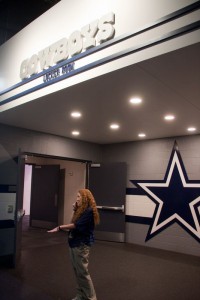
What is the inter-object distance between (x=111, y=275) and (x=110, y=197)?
282cm

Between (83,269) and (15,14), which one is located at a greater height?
(15,14)

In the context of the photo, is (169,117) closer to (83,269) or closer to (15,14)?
(83,269)

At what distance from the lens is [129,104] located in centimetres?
413

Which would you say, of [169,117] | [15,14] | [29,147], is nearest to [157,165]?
[169,117]

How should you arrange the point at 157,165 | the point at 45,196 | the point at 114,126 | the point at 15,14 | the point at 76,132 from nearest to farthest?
the point at 114,126 < the point at 76,132 < the point at 15,14 < the point at 157,165 < the point at 45,196

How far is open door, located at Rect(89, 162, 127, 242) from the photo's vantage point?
6.86 meters

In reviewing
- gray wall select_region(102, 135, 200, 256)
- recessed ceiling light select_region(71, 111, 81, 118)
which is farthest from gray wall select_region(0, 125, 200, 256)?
recessed ceiling light select_region(71, 111, 81, 118)

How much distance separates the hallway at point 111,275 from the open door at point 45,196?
2231mm

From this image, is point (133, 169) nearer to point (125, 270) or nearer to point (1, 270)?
point (125, 270)

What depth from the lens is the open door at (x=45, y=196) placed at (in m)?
8.59

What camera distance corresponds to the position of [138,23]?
114 inches

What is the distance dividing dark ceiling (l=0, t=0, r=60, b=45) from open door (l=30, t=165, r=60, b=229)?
13.5 ft

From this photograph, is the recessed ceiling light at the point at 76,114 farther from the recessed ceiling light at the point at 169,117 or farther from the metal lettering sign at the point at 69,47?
the recessed ceiling light at the point at 169,117

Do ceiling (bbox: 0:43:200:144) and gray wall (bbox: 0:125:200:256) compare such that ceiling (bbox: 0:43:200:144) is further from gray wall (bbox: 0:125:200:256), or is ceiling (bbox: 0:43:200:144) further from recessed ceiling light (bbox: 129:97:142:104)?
gray wall (bbox: 0:125:200:256)
